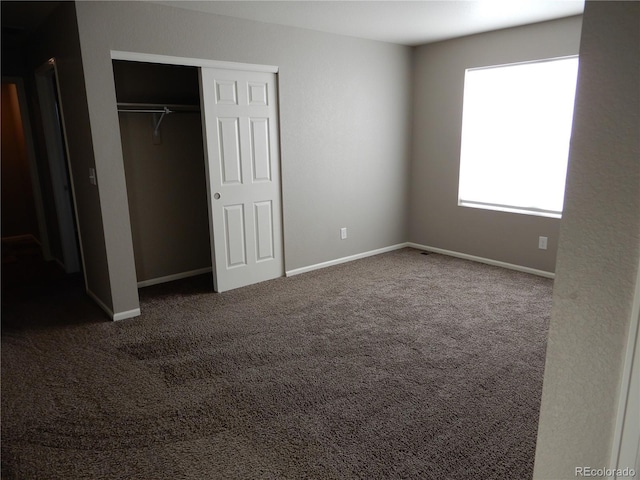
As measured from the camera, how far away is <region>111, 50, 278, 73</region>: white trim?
3444mm

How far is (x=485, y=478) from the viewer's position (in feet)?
6.29

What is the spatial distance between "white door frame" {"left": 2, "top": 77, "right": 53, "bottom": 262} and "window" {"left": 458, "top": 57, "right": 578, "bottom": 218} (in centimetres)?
501

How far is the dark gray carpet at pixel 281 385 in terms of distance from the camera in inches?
81.1

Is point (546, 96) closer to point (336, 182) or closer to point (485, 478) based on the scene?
point (336, 182)

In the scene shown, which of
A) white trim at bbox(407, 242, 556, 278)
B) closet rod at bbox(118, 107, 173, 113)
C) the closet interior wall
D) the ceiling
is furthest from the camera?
white trim at bbox(407, 242, 556, 278)

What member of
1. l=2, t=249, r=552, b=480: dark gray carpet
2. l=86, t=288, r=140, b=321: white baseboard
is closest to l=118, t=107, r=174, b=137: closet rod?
l=2, t=249, r=552, b=480: dark gray carpet

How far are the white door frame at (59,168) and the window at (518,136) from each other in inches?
175

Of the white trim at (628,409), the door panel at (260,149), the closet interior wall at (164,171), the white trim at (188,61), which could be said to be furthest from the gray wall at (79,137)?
the white trim at (628,409)

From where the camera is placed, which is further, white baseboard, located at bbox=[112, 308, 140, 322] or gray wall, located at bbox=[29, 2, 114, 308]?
white baseboard, located at bbox=[112, 308, 140, 322]

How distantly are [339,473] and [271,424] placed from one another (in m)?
0.50

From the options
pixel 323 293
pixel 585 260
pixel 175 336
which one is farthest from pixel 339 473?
pixel 323 293

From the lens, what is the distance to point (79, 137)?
12.0 feet

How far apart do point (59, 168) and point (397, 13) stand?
12.8ft

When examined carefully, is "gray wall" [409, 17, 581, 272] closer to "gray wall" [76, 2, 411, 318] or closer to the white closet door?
"gray wall" [76, 2, 411, 318]
